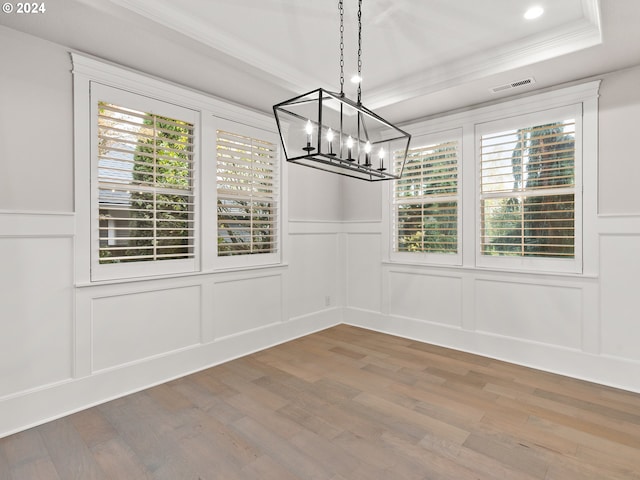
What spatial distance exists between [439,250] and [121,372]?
3.46 meters

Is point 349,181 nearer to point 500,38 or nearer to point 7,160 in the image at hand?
point 500,38

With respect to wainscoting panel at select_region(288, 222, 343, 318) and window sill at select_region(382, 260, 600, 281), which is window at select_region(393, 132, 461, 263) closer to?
window sill at select_region(382, 260, 600, 281)

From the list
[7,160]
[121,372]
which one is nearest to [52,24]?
[7,160]

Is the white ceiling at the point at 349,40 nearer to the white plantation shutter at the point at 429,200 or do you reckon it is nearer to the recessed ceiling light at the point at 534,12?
the recessed ceiling light at the point at 534,12

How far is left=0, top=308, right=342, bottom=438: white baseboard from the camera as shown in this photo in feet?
7.84

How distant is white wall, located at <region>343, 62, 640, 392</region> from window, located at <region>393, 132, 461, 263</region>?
0.26 meters

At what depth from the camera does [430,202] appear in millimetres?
4191

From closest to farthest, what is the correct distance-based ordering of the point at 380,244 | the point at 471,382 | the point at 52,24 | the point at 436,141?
the point at 52,24 < the point at 471,382 < the point at 436,141 < the point at 380,244

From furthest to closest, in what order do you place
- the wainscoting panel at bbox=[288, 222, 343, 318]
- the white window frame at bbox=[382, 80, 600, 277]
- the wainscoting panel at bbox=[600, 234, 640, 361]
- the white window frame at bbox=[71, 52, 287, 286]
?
the wainscoting panel at bbox=[288, 222, 343, 318] → the white window frame at bbox=[382, 80, 600, 277] → the wainscoting panel at bbox=[600, 234, 640, 361] → the white window frame at bbox=[71, 52, 287, 286]

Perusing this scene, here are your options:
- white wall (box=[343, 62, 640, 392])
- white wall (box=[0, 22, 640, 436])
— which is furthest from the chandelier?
white wall (box=[343, 62, 640, 392])

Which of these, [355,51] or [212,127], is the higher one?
[355,51]

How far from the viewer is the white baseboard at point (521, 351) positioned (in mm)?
2996

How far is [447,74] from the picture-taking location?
3.26 m

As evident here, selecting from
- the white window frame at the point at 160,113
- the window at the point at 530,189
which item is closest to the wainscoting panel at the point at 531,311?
the window at the point at 530,189
